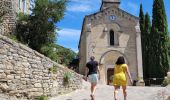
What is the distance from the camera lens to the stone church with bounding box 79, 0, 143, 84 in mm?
32906

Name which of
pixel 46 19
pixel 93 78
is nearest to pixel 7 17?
pixel 46 19

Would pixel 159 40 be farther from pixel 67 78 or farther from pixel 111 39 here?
pixel 67 78

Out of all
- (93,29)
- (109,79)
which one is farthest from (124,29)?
(109,79)

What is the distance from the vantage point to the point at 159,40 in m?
36.7

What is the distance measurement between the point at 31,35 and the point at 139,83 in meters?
13.2

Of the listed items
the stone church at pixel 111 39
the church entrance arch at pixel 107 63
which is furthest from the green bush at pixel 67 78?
the church entrance arch at pixel 107 63

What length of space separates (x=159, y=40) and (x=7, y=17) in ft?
67.2

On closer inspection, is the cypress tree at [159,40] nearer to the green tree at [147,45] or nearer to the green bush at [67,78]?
the green tree at [147,45]

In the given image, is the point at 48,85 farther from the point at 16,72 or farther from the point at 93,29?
the point at 93,29

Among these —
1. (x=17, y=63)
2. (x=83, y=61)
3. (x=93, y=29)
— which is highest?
(x=93, y=29)

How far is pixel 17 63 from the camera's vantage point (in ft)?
39.2

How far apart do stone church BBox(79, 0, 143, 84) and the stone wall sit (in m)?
11.9

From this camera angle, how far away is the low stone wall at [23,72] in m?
11.6

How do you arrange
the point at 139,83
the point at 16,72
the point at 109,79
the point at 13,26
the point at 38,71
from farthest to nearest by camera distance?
1. the point at 109,79
2. the point at 139,83
3. the point at 13,26
4. the point at 38,71
5. the point at 16,72
